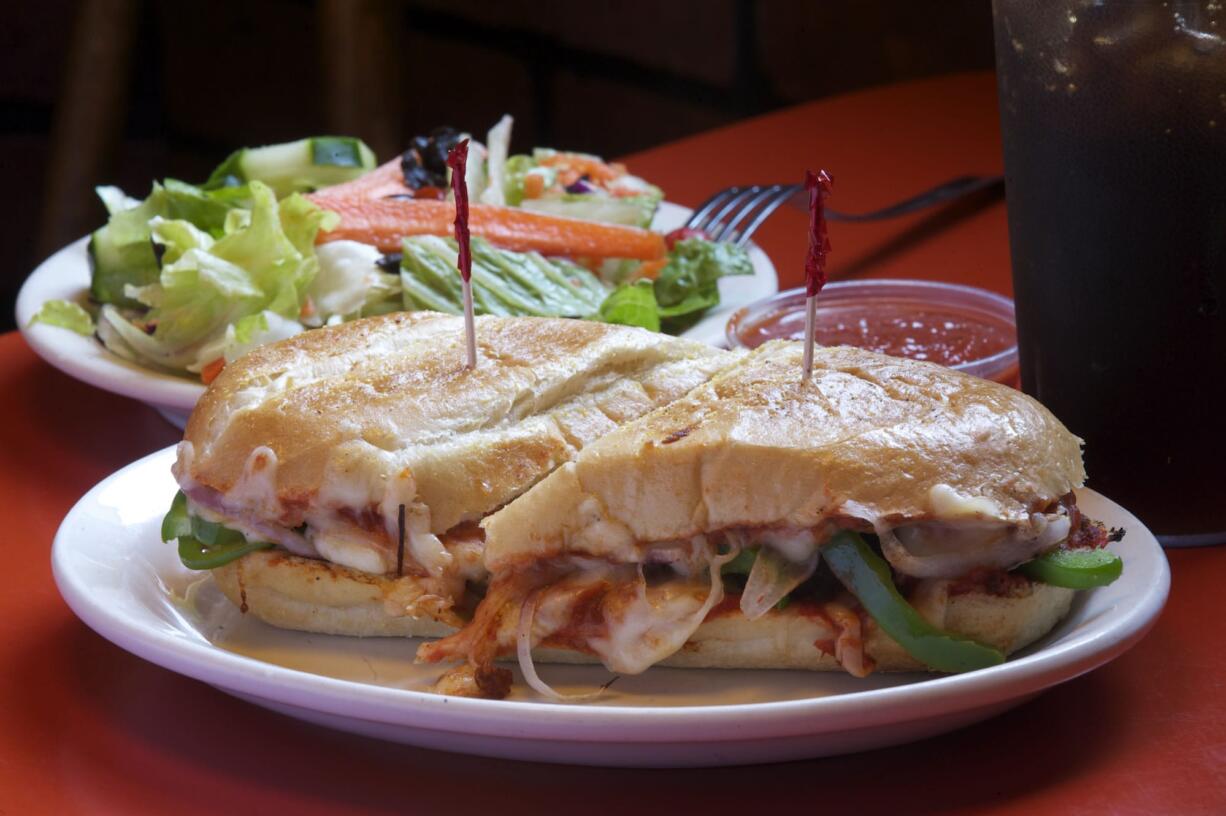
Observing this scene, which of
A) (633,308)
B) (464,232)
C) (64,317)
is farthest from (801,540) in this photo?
(64,317)

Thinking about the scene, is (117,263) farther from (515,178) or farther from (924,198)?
(924,198)

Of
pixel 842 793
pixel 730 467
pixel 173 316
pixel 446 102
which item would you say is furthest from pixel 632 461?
pixel 446 102

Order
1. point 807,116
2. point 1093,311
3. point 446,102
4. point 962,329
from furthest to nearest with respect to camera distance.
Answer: point 446,102, point 807,116, point 962,329, point 1093,311

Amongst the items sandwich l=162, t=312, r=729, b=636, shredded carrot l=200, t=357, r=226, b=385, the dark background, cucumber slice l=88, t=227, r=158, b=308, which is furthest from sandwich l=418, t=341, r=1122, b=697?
the dark background

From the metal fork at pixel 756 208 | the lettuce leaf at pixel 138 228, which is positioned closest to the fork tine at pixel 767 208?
the metal fork at pixel 756 208

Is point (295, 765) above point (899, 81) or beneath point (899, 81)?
above

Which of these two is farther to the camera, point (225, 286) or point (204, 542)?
point (225, 286)

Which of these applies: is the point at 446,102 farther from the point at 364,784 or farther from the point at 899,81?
the point at 364,784
